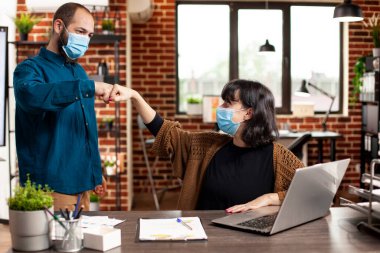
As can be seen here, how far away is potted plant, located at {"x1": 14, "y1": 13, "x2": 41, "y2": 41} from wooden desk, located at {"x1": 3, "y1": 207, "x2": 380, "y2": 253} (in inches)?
121

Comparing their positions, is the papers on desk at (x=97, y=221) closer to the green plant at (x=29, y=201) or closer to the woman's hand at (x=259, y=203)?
the green plant at (x=29, y=201)

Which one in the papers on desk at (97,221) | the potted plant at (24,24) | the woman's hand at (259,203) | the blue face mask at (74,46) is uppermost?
the potted plant at (24,24)

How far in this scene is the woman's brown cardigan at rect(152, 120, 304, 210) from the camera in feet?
7.46

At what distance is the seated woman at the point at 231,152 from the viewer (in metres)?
2.25

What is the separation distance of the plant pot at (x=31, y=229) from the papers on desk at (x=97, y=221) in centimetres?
26

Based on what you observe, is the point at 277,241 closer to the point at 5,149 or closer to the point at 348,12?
the point at 348,12

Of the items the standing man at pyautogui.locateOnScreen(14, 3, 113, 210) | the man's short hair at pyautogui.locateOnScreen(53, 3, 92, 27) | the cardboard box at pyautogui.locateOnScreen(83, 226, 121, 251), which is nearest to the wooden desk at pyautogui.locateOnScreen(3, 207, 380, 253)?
the cardboard box at pyautogui.locateOnScreen(83, 226, 121, 251)

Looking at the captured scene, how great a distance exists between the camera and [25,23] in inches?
179

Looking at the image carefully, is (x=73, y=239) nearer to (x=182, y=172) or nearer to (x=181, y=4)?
(x=182, y=172)

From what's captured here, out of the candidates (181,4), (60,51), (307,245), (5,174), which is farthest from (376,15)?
(307,245)

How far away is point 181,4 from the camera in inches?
259

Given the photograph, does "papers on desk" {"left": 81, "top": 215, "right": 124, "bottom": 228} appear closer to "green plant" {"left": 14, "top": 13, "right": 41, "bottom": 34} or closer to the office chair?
"green plant" {"left": 14, "top": 13, "right": 41, "bottom": 34}

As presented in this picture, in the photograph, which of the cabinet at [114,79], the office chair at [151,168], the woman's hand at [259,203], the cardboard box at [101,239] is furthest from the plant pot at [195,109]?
the cardboard box at [101,239]

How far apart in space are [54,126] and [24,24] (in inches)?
96.8
